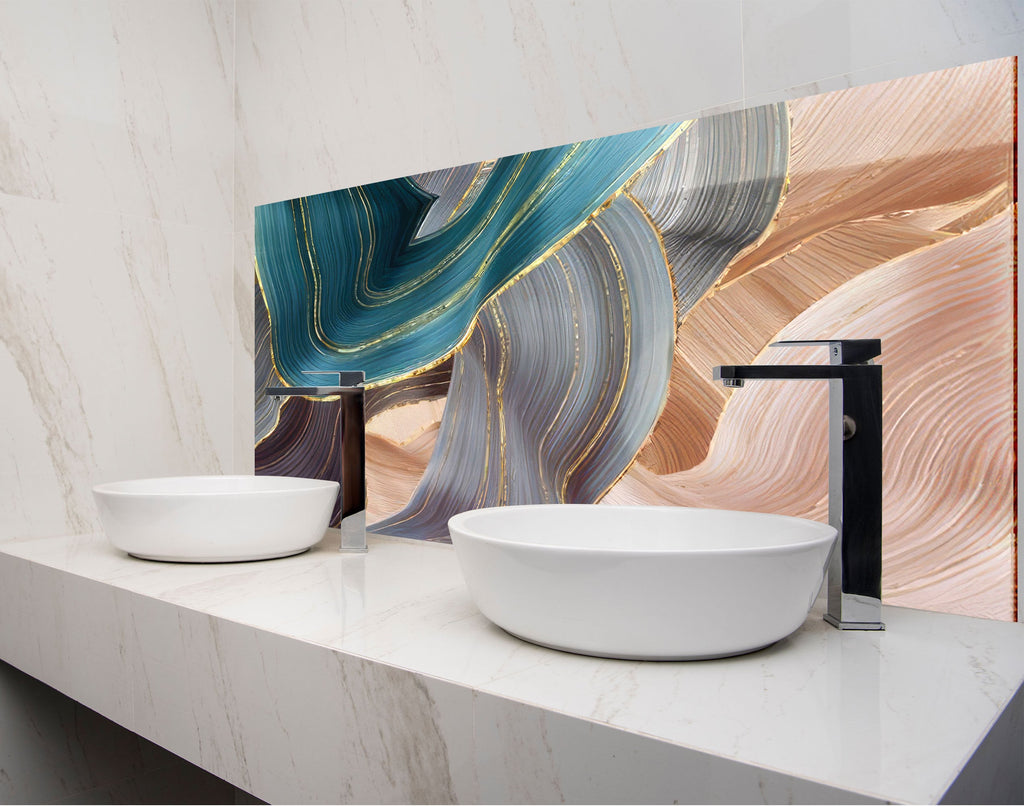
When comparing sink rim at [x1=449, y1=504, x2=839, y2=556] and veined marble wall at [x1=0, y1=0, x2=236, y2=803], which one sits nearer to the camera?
sink rim at [x1=449, y1=504, x2=839, y2=556]

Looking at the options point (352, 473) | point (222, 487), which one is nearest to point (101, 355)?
point (222, 487)

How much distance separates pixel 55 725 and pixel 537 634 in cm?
130

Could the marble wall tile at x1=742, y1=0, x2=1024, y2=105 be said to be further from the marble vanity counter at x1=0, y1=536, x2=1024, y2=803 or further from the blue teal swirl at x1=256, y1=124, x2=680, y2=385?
the marble vanity counter at x1=0, y1=536, x2=1024, y2=803

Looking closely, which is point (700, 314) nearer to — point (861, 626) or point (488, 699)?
point (861, 626)

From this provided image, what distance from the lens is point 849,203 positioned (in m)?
1.07

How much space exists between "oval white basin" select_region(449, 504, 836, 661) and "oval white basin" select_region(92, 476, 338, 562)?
1.83ft

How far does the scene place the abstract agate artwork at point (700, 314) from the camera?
99cm

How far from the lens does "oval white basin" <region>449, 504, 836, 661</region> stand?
77 centimetres

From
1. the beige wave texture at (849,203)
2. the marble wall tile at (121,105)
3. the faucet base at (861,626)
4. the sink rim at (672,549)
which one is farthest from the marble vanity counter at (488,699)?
the marble wall tile at (121,105)

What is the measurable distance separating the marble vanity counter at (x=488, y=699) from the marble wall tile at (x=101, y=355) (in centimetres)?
44

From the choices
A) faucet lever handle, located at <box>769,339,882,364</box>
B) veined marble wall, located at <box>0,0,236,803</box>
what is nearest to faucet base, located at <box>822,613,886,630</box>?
faucet lever handle, located at <box>769,339,882,364</box>

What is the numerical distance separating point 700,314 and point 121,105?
4.57 feet

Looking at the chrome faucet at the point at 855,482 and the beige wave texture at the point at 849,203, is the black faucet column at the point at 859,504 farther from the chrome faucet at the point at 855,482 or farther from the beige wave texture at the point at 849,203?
the beige wave texture at the point at 849,203

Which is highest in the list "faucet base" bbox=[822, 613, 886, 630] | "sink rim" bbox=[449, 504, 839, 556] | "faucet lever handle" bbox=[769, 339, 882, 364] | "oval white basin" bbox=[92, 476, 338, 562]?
"faucet lever handle" bbox=[769, 339, 882, 364]
